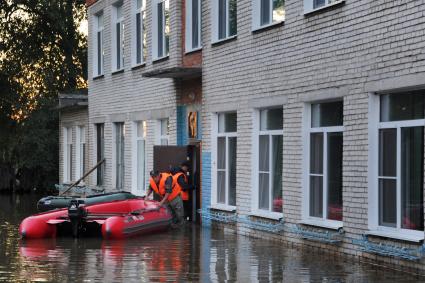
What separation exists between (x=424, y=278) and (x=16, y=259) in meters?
6.43

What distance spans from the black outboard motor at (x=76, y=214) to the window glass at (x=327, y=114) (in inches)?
211

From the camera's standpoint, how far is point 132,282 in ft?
41.6

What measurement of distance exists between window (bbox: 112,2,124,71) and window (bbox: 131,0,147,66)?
1.49 meters

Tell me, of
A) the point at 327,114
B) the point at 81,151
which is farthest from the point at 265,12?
the point at 81,151

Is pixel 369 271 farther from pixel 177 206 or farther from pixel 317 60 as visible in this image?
pixel 177 206

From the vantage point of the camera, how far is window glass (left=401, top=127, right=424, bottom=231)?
1354 cm

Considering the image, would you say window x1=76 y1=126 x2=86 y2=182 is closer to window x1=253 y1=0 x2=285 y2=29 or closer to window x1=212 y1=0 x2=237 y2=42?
window x1=212 y1=0 x2=237 y2=42

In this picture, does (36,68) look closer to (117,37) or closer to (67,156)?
(67,156)

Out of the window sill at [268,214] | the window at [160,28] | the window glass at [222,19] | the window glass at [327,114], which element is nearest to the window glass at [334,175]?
the window glass at [327,114]

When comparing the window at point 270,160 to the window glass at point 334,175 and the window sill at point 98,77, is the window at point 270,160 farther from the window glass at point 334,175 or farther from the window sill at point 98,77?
the window sill at point 98,77

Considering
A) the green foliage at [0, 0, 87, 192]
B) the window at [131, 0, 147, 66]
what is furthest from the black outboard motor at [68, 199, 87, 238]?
the green foliage at [0, 0, 87, 192]

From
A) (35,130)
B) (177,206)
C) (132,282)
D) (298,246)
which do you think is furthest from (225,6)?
(35,130)

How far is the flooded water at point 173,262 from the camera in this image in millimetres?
13195

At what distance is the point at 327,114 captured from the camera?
648 inches
